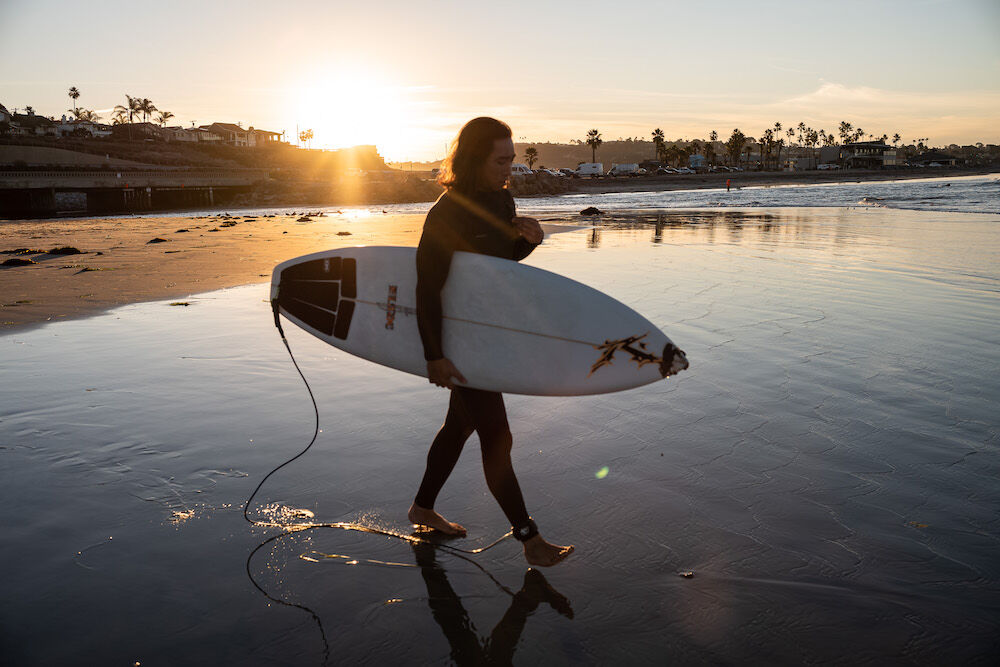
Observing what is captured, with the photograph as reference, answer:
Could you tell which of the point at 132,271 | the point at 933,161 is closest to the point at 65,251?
the point at 132,271

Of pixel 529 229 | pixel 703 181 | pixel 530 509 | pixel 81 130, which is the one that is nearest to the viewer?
pixel 529 229

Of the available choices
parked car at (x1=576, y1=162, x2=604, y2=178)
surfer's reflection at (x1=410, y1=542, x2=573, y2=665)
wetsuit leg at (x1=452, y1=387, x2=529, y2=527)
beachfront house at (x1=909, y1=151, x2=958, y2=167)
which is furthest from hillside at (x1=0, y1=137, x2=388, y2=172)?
beachfront house at (x1=909, y1=151, x2=958, y2=167)

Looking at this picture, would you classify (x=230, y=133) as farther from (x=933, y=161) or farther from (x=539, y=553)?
(x=933, y=161)

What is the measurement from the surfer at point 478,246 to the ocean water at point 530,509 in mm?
342

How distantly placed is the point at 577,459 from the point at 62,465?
297 centimetres

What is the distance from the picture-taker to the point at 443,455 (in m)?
2.98

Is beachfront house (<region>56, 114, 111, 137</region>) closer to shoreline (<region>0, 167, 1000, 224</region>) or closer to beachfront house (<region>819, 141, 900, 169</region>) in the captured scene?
shoreline (<region>0, 167, 1000, 224</region>)

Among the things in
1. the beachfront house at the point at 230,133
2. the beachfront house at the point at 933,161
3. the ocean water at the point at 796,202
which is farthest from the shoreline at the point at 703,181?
the beachfront house at the point at 230,133

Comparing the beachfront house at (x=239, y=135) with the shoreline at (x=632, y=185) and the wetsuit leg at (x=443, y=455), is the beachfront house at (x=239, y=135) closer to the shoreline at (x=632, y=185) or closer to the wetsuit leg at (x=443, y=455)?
the shoreline at (x=632, y=185)

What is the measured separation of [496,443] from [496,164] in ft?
3.81

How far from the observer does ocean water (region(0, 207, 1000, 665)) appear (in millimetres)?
2289

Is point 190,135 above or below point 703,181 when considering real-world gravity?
above

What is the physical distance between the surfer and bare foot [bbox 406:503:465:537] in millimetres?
379

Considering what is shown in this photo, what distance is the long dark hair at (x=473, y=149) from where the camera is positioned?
2648 millimetres
